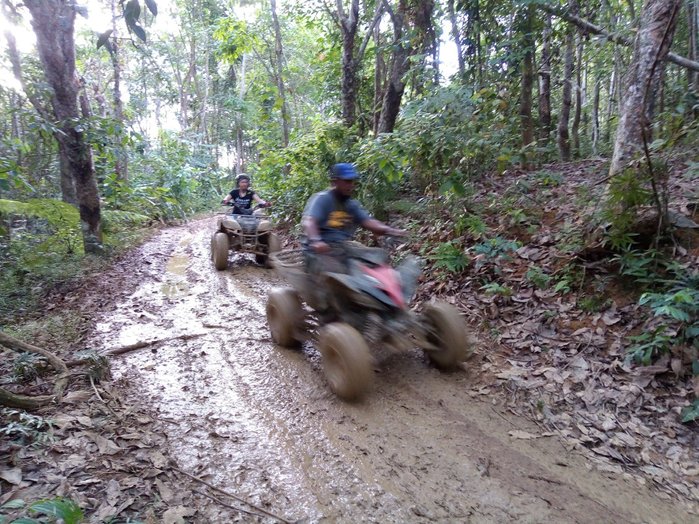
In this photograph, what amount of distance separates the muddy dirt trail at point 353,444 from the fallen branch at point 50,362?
0.54 m

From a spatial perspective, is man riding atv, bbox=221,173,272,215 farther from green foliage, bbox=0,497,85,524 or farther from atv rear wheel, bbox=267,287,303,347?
green foliage, bbox=0,497,85,524

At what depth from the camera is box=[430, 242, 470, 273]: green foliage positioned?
19.4 feet

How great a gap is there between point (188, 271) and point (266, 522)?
22.0 feet

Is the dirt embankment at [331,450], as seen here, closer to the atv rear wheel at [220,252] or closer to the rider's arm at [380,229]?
the rider's arm at [380,229]

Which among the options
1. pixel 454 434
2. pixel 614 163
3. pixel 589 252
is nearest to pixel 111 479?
pixel 454 434

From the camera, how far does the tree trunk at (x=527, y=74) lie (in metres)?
7.58

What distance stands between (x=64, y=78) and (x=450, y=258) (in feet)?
23.4

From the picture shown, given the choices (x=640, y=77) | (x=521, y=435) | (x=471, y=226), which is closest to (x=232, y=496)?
(x=521, y=435)

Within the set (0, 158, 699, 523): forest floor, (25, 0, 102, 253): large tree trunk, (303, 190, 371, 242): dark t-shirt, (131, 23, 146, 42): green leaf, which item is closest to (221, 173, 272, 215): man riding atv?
(25, 0, 102, 253): large tree trunk

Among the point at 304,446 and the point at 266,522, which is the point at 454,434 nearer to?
the point at 304,446

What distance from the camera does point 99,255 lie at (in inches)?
346

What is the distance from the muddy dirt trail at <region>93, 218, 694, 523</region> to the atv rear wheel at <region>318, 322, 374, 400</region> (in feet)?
0.59

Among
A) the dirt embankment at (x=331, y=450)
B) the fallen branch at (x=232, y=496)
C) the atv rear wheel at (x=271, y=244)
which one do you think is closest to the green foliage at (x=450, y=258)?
the dirt embankment at (x=331, y=450)

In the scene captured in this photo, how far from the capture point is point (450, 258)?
237 inches
